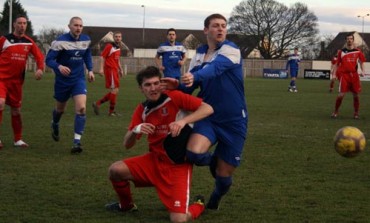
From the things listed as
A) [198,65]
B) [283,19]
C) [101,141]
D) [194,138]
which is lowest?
[101,141]

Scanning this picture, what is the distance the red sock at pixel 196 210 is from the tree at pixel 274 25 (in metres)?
77.1

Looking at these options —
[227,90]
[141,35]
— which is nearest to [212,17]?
[227,90]

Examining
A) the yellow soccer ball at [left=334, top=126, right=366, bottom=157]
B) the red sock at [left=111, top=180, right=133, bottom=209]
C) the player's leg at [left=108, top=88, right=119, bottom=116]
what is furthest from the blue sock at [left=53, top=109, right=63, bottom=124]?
the yellow soccer ball at [left=334, top=126, right=366, bottom=157]

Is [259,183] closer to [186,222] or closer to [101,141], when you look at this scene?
[186,222]

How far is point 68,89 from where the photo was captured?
34.3 feet

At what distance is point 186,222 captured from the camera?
19.4ft

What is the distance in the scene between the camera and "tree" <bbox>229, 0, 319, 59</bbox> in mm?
83312

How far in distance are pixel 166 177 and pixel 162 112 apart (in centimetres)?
63

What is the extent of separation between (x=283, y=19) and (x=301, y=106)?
65.7 meters

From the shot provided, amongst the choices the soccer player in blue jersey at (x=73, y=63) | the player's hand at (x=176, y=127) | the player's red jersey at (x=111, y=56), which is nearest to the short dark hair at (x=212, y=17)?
the player's hand at (x=176, y=127)

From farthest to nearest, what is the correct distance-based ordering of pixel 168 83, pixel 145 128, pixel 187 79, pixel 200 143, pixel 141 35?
pixel 141 35 < pixel 200 143 < pixel 168 83 < pixel 145 128 < pixel 187 79

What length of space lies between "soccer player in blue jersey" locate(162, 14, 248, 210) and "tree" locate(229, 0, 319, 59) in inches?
3025

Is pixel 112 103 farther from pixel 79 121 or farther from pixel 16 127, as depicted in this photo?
pixel 79 121

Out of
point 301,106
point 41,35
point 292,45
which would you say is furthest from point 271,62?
point 301,106
